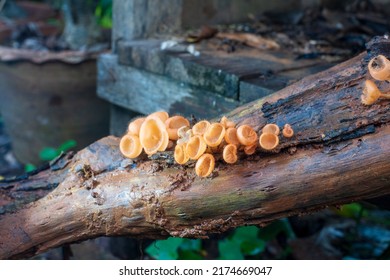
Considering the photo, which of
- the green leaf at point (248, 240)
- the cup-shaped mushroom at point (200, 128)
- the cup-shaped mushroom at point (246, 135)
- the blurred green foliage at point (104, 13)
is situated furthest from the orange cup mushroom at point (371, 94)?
the blurred green foliage at point (104, 13)

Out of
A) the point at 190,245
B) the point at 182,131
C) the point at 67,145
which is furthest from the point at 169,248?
the point at 67,145

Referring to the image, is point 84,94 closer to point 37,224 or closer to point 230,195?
point 37,224

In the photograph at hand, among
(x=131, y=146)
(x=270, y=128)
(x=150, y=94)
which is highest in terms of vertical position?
(x=270, y=128)

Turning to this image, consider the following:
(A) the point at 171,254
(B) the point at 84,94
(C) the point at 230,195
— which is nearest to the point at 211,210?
(C) the point at 230,195

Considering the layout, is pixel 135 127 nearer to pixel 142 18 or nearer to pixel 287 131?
pixel 287 131

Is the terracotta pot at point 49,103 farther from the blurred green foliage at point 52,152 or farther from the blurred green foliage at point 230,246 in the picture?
the blurred green foliage at point 230,246

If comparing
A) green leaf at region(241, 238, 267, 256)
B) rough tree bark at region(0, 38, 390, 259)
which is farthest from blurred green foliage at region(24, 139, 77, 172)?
rough tree bark at region(0, 38, 390, 259)
